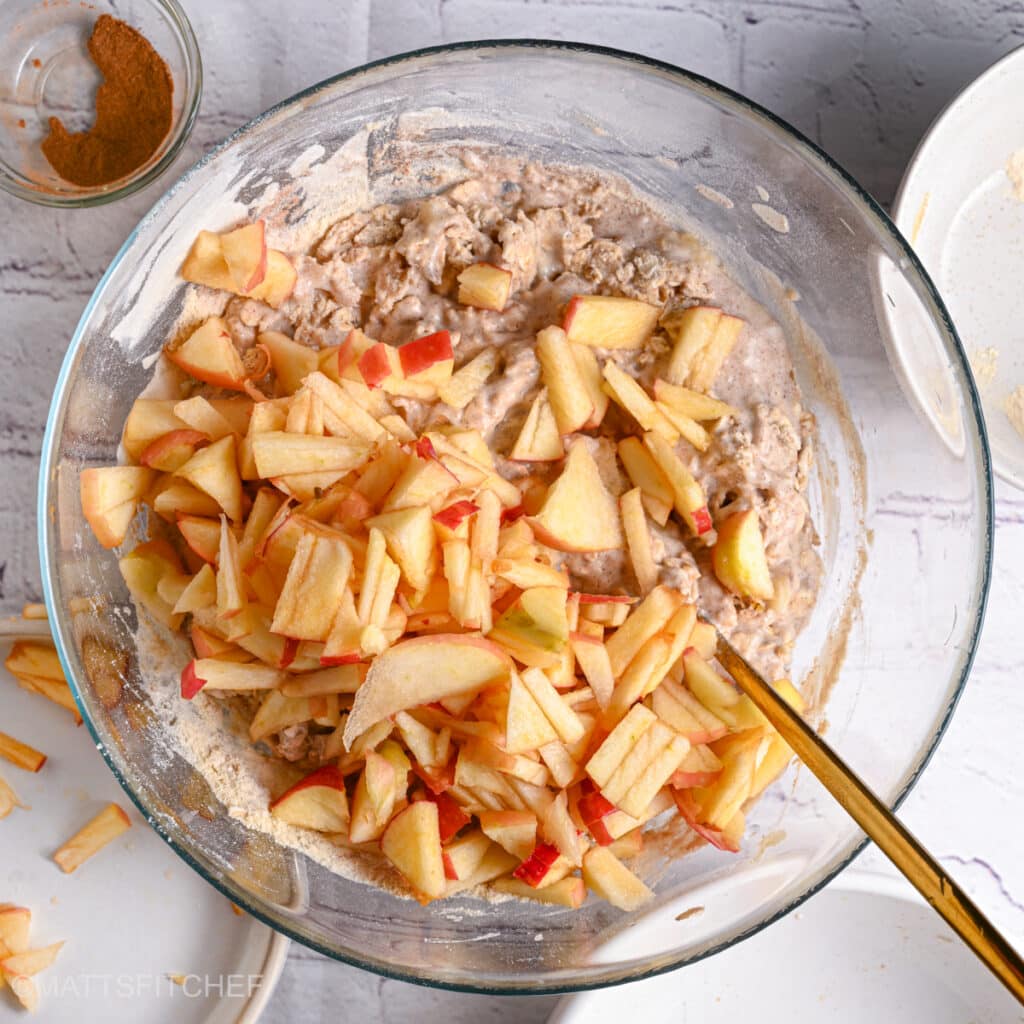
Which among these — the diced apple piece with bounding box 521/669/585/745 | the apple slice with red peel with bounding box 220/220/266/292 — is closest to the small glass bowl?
the apple slice with red peel with bounding box 220/220/266/292

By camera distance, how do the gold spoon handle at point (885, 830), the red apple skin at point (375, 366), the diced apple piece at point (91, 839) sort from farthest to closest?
1. the diced apple piece at point (91, 839)
2. the red apple skin at point (375, 366)
3. the gold spoon handle at point (885, 830)

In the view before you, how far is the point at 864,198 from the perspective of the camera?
111 cm

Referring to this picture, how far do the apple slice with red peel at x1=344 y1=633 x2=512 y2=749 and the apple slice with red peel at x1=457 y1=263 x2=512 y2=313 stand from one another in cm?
40

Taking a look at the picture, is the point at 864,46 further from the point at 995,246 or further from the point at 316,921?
the point at 316,921

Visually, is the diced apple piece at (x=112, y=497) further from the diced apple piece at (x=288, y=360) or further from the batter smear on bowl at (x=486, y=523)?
the diced apple piece at (x=288, y=360)

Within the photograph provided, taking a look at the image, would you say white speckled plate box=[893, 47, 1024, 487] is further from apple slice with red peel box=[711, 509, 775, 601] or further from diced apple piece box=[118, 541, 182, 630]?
diced apple piece box=[118, 541, 182, 630]

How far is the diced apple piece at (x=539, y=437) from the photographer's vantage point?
1.13 metres

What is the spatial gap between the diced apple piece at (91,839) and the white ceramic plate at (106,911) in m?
0.02

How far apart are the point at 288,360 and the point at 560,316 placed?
1.05 ft

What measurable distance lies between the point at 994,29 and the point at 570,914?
137cm

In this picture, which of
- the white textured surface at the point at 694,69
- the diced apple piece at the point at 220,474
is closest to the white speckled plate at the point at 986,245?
the white textured surface at the point at 694,69

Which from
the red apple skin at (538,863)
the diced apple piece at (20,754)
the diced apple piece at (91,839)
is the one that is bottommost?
the diced apple piece at (91,839)

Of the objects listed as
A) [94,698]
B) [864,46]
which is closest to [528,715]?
[94,698]

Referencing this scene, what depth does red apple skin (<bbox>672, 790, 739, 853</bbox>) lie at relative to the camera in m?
1.11
